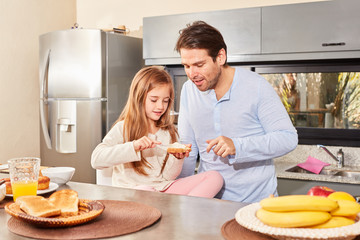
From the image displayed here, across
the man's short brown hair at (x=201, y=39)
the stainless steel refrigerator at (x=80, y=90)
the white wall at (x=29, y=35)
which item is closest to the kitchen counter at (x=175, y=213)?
the man's short brown hair at (x=201, y=39)

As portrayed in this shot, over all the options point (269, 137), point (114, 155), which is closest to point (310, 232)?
point (269, 137)

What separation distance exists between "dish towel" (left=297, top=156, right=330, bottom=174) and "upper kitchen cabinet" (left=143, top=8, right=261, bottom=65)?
35.4 inches

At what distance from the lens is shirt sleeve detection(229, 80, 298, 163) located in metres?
1.74

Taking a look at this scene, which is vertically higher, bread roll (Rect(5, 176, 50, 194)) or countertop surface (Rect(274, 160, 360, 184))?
bread roll (Rect(5, 176, 50, 194))

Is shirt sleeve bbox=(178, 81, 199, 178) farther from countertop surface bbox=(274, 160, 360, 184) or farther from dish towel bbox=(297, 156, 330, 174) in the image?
dish towel bbox=(297, 156, 330, 174)

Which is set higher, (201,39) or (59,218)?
(201,39)

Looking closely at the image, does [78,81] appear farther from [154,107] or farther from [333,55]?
[333,55]

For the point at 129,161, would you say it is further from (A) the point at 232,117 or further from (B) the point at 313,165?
(B) the point at 313,165

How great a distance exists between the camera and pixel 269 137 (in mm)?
1758

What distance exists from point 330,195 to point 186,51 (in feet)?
3.13

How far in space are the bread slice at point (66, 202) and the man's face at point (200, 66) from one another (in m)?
0.78

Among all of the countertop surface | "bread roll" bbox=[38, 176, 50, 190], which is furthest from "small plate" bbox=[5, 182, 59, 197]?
the countertop surface

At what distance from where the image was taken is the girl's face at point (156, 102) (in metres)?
2.09

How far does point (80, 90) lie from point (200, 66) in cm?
189
